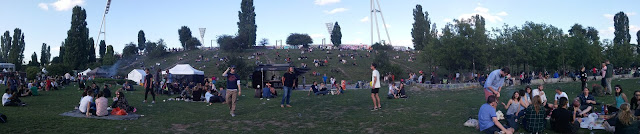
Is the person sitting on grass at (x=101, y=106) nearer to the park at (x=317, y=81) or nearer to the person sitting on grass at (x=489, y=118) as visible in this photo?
the park at (x=317, y=81)

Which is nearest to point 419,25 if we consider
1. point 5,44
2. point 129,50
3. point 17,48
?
point 129,50

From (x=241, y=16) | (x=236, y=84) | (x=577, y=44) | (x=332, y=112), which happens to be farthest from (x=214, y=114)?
(x=241, y=16)

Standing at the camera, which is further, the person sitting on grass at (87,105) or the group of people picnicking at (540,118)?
the person sitting on grass at (87,105)

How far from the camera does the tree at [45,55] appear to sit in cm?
10069

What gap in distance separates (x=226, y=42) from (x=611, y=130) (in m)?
83.8

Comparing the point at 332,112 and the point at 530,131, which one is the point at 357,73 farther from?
the point at 530,131

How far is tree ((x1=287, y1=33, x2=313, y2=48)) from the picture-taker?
11725cm

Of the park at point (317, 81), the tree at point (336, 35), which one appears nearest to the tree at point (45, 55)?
the park at point (317, 81)

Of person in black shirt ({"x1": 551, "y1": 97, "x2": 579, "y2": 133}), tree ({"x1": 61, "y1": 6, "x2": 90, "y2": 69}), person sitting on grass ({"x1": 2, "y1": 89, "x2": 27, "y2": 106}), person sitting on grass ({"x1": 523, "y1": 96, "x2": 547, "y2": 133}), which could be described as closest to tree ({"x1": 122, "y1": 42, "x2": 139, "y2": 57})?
tree ({"x1": 61, "y1": 6, "x2": 90, "y2": 69})

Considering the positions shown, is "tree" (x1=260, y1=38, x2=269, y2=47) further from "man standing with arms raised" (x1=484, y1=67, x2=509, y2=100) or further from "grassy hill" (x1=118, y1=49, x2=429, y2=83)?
"man standing with arms raised" (x1=484, y1=67, x2=509, y2=100)

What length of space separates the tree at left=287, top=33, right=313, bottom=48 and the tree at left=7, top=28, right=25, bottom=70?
6400cm

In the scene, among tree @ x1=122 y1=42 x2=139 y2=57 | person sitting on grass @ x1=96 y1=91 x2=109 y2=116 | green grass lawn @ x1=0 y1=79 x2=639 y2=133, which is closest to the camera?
green grass lawn @ x1=0 y1=79 x2=639 y2=133

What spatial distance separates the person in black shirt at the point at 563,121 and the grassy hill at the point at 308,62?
143ft

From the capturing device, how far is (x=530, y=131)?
8.33 meters
